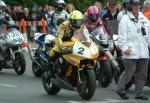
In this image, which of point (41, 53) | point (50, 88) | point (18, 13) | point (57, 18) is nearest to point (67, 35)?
point (50, 88)

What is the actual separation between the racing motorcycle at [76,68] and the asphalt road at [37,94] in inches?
10.6

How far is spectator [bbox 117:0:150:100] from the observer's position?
12422 millimetres

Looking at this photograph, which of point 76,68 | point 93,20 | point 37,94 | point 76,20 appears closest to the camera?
point 76,68

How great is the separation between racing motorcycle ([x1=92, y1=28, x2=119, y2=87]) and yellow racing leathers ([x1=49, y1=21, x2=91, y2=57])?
1.49 meters

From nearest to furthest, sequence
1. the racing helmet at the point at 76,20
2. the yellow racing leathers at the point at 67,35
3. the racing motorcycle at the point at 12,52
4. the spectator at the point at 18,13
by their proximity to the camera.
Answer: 1. the yellow racing leathers at the point at 67,35
2. the racing helmet at the point at 76,20
3. the racing motorcycle at the point at 12,52
4. the spectator at the point at 18,13

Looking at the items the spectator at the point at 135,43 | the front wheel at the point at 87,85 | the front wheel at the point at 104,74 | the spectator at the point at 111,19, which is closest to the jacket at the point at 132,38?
the spectator at the point at 135,43

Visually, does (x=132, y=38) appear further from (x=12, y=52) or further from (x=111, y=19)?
(x=111, y=19)

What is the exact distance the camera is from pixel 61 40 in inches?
515

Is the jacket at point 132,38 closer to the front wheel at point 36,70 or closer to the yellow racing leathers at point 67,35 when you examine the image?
the yellow racing leathers at point 67,35

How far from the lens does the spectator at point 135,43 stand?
12422 millimetres

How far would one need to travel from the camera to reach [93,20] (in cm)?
1524

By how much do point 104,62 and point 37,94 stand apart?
6.17ft

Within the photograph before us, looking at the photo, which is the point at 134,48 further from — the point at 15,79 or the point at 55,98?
the point at 15,79

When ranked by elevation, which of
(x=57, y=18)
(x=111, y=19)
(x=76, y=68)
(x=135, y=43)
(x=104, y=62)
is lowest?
(x=104, y=62)
